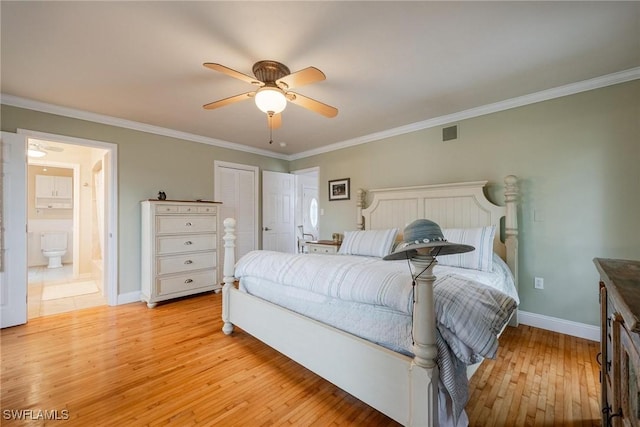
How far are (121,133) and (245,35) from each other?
2.69 meters

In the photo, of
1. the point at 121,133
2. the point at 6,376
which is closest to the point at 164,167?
the point at 121,133

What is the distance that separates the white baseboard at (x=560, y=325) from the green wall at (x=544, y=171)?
0.16 ft

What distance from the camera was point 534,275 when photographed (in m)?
2.74

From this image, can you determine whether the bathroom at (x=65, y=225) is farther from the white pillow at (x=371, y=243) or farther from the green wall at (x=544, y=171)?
the white pillow at (x=371, y=243)

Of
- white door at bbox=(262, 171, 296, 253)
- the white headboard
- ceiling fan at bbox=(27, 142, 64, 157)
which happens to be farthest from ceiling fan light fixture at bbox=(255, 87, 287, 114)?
ceiling fan at bbox=(27, 142, 64, 157)

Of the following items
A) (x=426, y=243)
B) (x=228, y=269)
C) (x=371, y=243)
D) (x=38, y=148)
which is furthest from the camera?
(x=38, y=148)

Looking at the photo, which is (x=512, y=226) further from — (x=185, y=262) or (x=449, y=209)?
(x=185, y=262)

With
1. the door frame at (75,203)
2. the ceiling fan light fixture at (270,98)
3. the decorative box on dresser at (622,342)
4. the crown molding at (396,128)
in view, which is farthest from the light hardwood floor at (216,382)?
the door frame at (75,203)

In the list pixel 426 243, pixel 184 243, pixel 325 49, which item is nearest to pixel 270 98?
pixel 325 49

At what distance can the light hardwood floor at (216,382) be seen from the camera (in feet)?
5.05

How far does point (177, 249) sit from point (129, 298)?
2.94 ft

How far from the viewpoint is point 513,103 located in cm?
283

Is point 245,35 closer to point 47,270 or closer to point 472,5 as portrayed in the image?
point 472,5

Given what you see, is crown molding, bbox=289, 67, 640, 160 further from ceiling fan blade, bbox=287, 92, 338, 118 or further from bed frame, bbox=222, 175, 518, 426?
ceiling fan blade, bbox=287, 92, 338, 118
